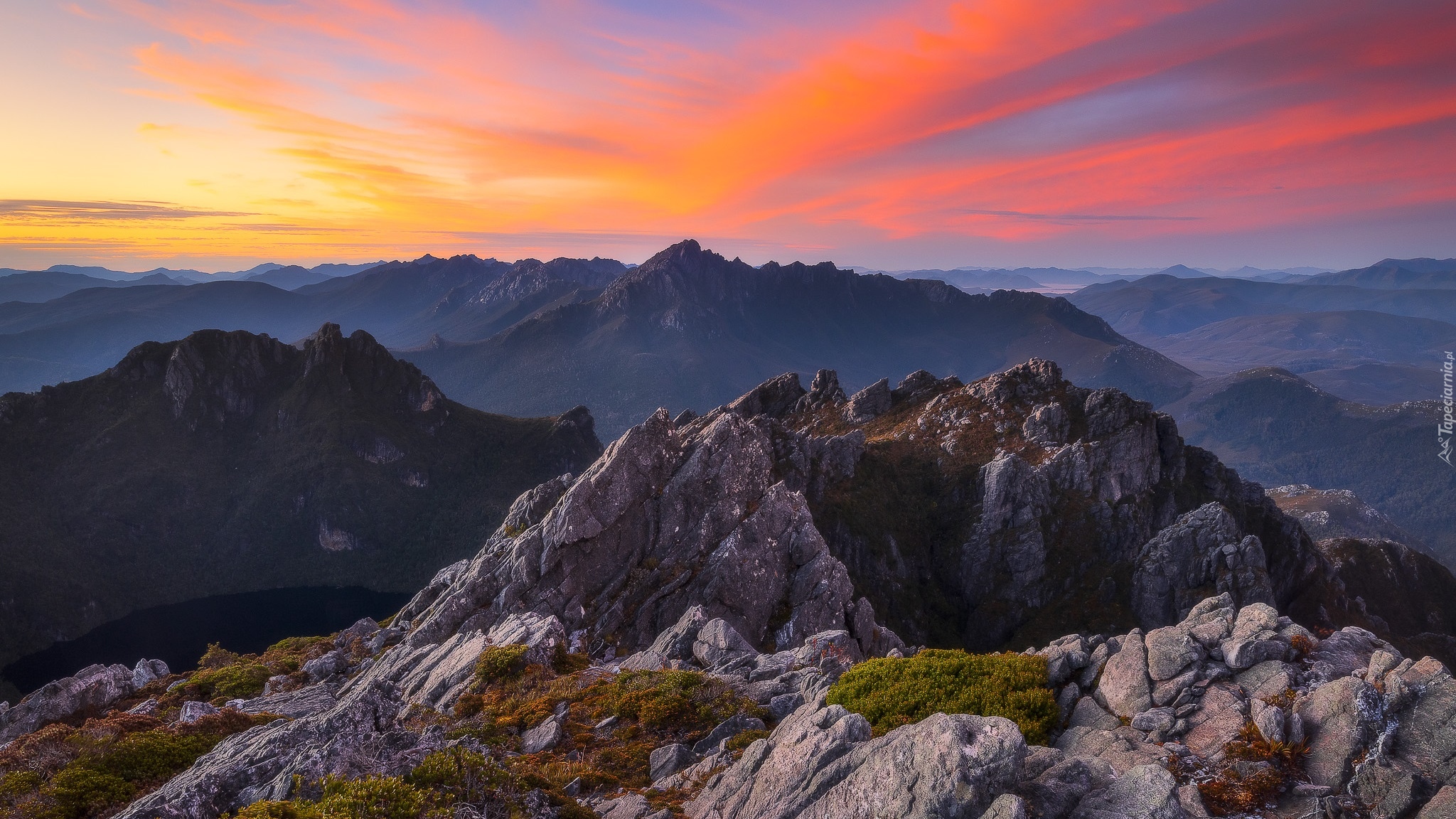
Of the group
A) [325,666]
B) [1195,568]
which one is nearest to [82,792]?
[325,666]

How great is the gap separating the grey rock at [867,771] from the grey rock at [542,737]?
8.60 meters

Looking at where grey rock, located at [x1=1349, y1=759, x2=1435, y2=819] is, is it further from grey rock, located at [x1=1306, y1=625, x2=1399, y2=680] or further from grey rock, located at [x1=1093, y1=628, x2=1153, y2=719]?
grey rock, located at [x1=1306, y1=625, x2=1399, y2=680]

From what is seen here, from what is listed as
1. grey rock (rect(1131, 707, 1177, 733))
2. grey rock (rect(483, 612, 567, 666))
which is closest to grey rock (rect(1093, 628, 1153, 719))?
grey rock (rect(1131, 707, 1177, 733))

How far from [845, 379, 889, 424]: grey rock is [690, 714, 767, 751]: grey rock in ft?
431

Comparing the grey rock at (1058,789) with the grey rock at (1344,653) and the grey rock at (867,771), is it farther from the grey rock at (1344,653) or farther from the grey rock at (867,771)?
the grey rock at (1344,653)

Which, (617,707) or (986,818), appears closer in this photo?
(986,818)

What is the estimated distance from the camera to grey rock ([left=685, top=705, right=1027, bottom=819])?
1341 centimetres

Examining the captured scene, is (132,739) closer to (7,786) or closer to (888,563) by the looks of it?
(7,786)

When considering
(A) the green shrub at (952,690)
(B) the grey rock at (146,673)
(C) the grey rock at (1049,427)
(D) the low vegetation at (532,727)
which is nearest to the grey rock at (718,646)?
(D) the low vegetation at (532,727)

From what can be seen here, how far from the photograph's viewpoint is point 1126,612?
98312 millimetres

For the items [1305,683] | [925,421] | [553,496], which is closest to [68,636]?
[553,496]

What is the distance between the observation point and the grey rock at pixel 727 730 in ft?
77.6

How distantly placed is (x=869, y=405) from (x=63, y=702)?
462ft

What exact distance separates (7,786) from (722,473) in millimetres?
55960
